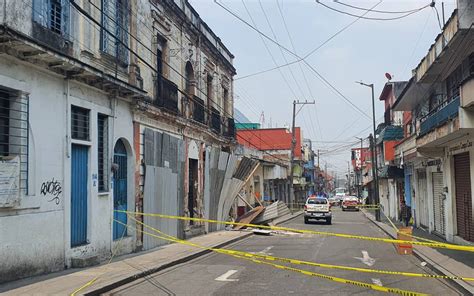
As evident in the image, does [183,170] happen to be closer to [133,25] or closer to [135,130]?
[135,130]

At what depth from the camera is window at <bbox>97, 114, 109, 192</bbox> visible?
13.1 metres

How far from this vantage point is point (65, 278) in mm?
9641

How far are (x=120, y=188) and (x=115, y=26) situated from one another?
4877 mm

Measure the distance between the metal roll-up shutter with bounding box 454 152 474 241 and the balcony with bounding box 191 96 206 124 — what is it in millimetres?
10800

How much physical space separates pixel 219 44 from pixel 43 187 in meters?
17.4

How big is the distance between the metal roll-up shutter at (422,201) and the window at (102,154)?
54.8 ft

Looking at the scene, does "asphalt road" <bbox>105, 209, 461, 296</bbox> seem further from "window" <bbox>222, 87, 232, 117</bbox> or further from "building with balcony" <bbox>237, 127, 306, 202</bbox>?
"building with balcony" <bbox>237, 127, 306, 202</bbox>

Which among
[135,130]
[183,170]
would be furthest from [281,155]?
[135,130]

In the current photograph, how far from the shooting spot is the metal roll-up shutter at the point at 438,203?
20.0 metres

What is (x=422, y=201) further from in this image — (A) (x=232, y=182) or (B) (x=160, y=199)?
(B) (x=160, y=199)

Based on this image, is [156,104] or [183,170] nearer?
[156,104]

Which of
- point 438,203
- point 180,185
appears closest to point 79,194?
point 180,185

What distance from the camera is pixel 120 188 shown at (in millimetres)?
14336

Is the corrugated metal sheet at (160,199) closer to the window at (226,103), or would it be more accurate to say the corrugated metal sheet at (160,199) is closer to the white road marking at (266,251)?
the white road marking at (266,251)
